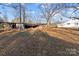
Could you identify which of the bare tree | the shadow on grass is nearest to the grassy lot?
the shadow on grass

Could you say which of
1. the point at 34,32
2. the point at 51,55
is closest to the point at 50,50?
the point at 51,55

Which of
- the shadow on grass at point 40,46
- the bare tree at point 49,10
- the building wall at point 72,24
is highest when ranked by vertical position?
the bare tree at point 49,10

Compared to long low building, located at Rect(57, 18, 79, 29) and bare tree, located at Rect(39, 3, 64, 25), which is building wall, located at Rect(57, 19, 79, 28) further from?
bare tree, located at Rect(39, 3, 64, 25)

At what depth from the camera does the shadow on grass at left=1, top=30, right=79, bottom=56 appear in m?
2.42

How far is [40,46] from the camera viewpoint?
2432 millimetres

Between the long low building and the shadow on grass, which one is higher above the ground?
the long low building

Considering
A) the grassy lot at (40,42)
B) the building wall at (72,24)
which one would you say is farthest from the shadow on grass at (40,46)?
the building wall at (72,24)

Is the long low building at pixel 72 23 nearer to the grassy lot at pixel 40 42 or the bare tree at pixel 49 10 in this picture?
the grassy lot at pixel 40 42

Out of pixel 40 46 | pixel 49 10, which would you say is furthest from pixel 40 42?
pixel 49 10

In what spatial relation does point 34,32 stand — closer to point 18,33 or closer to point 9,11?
point 18,33

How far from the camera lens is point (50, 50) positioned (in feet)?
7.97

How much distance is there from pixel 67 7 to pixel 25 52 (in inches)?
30.2

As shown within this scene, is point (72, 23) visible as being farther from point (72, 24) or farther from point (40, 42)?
point (40, 42)

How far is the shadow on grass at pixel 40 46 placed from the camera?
2.42 metres
